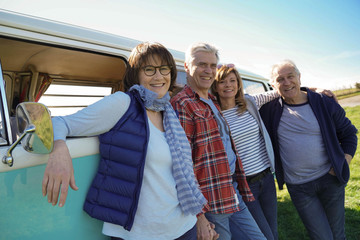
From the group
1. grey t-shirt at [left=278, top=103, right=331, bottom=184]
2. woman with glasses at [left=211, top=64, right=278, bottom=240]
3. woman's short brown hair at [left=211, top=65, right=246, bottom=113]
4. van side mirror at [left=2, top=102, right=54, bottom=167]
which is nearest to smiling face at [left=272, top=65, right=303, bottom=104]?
grey t-shirt at [left=278, top=103, right=331, bottom=184]

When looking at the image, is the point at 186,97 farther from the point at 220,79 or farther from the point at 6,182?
the point at 6,182

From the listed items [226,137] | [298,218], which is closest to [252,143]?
[226,137]

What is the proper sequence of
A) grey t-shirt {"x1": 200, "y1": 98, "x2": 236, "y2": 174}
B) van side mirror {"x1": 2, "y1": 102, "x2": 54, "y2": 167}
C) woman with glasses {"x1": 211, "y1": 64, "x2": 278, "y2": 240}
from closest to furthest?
van side mirror {"x1": 2, "y1": 102, "x2": 54, "y2": 167} → grey t-shirt {"x1": 200, "y1": 98, "x2": 236, "y2": 174} → woman with glasses {"x1": 211, "y1": 64, "x2": 278, "y2": 240}

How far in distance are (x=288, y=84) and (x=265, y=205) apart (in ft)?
4.04

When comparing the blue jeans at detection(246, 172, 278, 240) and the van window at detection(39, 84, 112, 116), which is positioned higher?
the van window at detection(39, 84, 112, 116)

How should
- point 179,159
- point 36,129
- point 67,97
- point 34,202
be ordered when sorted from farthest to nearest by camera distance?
point 67,97 < point 179,159 < point 34,202 < point 36,129

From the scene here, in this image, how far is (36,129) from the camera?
39.7 inches

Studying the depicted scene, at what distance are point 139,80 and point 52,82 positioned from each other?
7.38 feet

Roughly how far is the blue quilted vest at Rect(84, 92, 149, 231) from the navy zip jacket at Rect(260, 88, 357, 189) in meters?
1.73

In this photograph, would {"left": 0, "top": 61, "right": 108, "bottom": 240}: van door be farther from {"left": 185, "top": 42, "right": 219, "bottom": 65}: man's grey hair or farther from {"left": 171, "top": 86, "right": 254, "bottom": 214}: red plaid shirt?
{"left": 185, "top": 42, "right": 219, "bottom": 65}: man's grey hair

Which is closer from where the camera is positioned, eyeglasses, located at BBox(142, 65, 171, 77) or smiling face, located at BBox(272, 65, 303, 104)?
eyeglasses, located at BBox(142, 65, 171, 77)

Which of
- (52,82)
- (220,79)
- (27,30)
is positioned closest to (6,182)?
(27,30)

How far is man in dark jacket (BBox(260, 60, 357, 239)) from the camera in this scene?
2.38 meters

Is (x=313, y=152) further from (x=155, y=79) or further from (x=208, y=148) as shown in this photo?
(x=155, y=79)
